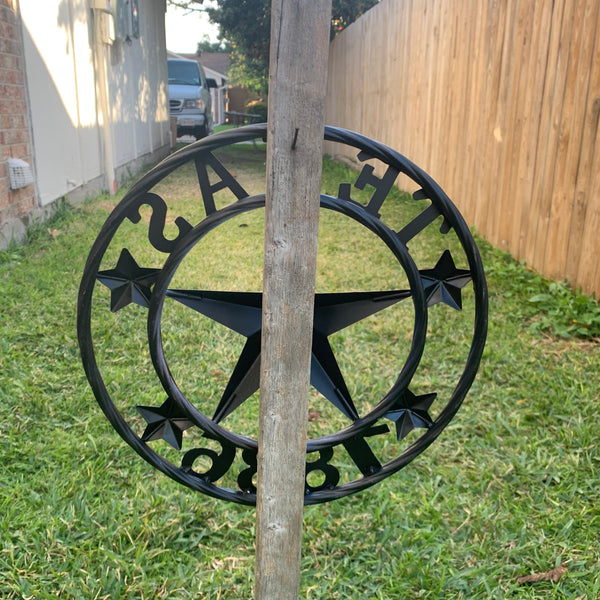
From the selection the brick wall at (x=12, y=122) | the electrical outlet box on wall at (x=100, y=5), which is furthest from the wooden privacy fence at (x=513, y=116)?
the brick wall at (x=12, y=122)

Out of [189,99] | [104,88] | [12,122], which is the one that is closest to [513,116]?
[12,122]

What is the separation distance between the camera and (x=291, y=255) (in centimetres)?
124

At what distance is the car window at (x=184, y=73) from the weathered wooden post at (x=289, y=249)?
15.5 m

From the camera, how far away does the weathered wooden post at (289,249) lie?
1156 mm

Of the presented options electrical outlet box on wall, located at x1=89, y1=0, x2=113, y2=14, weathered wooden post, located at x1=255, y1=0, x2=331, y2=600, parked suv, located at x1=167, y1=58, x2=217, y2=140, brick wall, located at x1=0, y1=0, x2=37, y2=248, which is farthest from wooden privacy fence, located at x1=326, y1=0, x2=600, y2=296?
parked suv, located at x1=167, y1=58, x2=217, y2=140

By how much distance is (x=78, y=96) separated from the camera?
22.3 feet

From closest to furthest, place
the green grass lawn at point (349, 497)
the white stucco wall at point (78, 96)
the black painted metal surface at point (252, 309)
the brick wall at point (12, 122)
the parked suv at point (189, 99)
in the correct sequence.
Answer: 1. the black painted metal surface at point (252, 309)
2. the green grass lawn at point (349, 497)
3. the brick wall at point (12, 122)
4. the white stucco wall at point (78, 96)
5. the parked suv at point (189, 99)

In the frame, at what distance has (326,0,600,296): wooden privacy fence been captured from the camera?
377 cm

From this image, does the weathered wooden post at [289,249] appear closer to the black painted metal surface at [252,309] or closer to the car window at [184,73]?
the black painted metal surface at [252,309]

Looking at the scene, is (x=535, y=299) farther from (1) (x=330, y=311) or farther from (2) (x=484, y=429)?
(1) (x=330, y=311)

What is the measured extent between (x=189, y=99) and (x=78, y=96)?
8.99m

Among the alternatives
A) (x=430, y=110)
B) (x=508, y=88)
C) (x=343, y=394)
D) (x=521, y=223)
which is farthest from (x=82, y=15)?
(x=343, y=394)

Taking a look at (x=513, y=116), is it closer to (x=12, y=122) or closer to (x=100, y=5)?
(x=12, y=122)

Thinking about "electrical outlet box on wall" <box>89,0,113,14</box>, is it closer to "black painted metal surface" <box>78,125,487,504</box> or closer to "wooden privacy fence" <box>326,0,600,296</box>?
"wooden privacy fence" <box>326,0,600,296</box>
